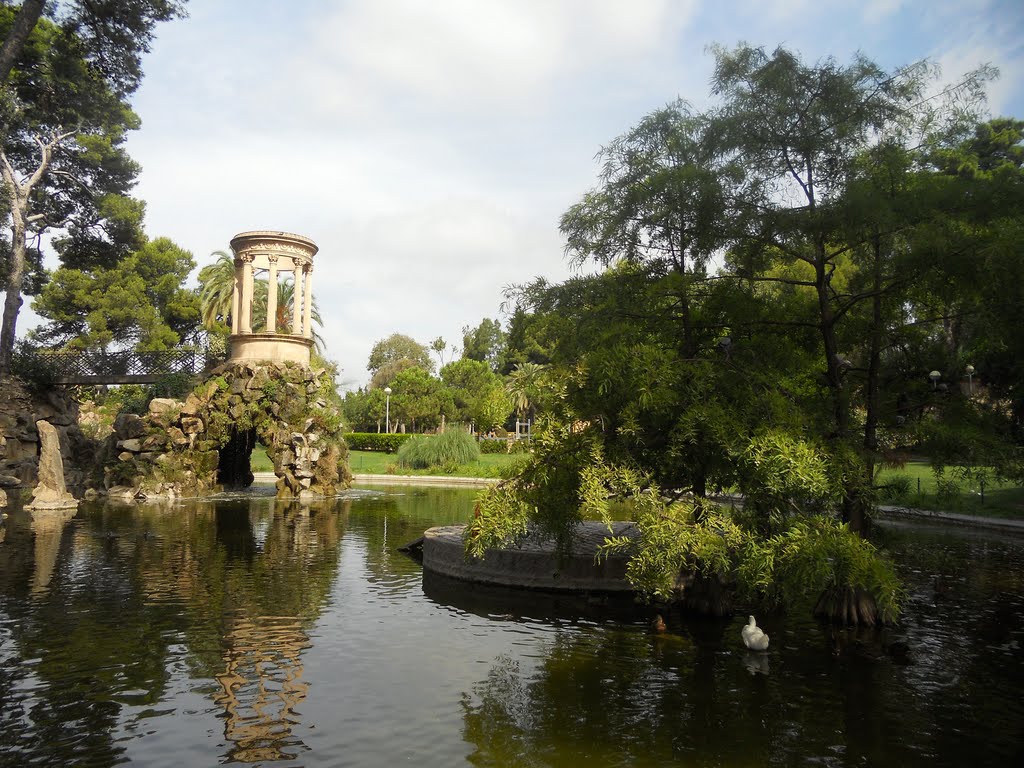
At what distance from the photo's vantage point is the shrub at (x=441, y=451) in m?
42.8

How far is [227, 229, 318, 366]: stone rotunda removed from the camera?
31.6m

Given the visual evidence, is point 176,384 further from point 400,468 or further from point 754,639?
point 754,639

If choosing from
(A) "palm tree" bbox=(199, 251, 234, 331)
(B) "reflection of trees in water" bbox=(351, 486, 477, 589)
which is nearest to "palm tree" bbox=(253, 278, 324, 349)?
(A) "palm tree" bbox=(199, 251, 234, 331)

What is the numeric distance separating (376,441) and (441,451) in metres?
14.8

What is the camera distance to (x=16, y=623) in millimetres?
10305

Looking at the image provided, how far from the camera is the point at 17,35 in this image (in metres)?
18.9

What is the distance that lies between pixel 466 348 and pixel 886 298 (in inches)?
3169

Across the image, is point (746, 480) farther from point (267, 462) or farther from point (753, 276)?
point (267, 462)

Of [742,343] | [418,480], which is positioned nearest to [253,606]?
[742,343]

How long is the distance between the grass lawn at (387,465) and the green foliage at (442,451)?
0.55 metres

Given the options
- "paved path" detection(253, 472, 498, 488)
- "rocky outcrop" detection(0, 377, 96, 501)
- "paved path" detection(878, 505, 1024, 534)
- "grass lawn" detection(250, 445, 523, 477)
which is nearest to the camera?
"paved path" detection(878, 505, 1024, 534)

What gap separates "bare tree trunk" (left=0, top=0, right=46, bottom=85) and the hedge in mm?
37984

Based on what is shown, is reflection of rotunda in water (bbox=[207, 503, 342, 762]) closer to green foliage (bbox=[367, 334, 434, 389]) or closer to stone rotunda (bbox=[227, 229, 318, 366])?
stone rotunda (bbox=[227, 229, 318, 366])

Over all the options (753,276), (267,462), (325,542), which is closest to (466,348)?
(267,462)
